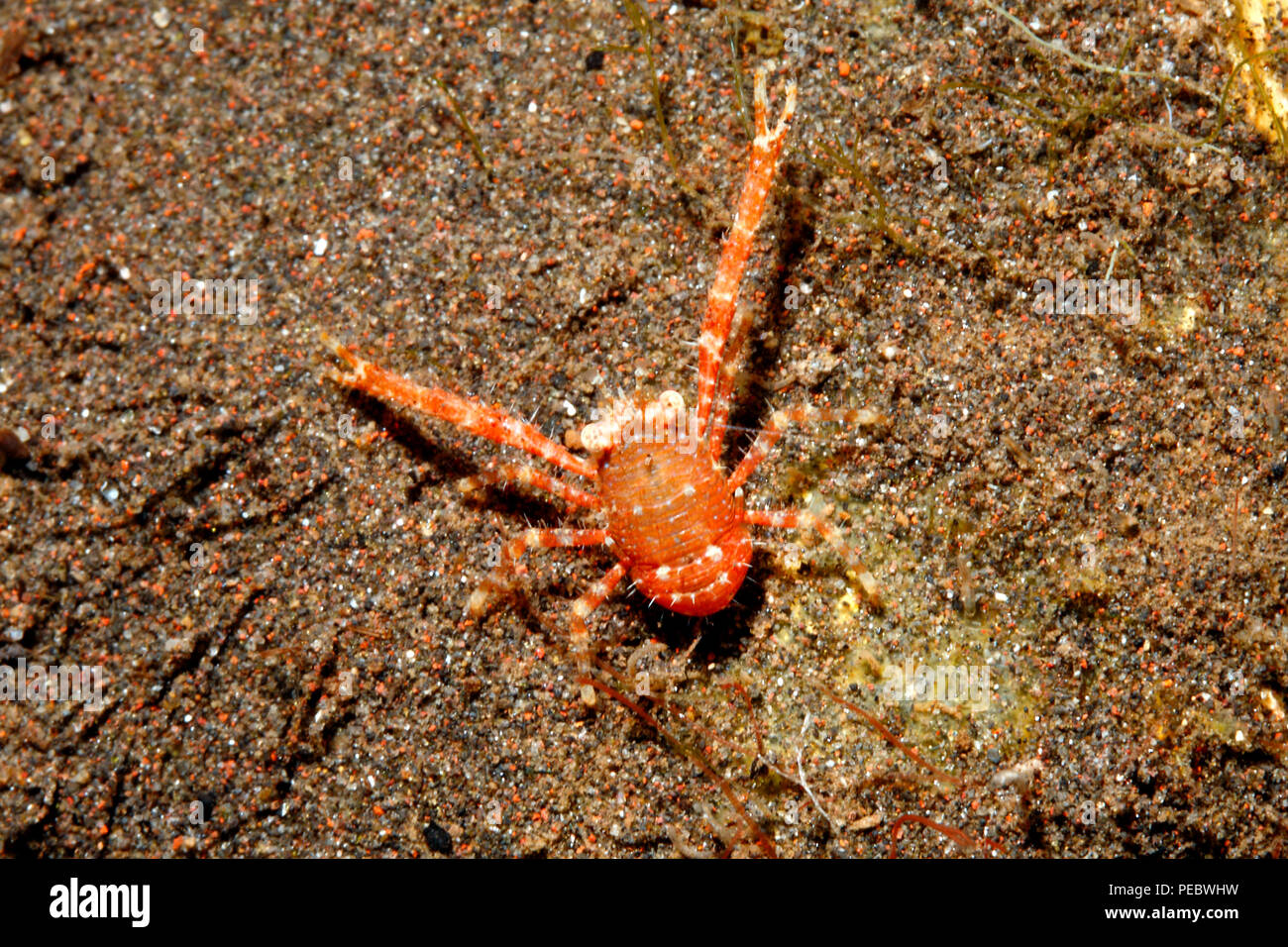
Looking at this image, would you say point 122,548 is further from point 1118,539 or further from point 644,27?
point 1118,539

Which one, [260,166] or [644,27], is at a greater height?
[644,27]

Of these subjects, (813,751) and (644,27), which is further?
(644,27)

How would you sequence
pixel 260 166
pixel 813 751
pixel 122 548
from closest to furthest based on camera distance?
1. pixel 813 751
2. pixel 122 548
3. pixel 260 166

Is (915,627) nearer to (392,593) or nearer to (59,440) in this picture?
(392,593)
